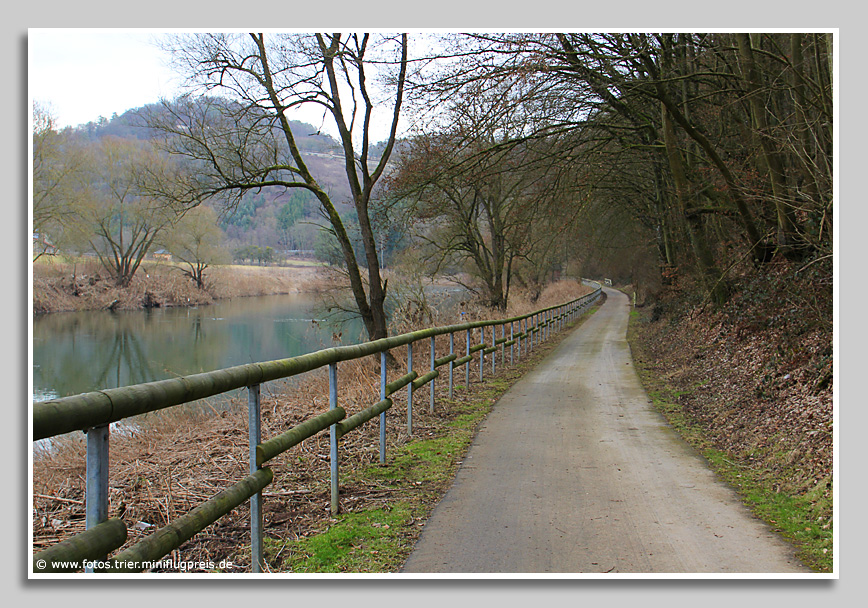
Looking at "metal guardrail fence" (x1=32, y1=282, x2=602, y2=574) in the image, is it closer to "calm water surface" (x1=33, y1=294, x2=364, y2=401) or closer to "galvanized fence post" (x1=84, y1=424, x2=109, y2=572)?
"galvanized fence post" (x1=84, y1=424, x2=109, y2=572)

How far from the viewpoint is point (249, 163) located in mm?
13898

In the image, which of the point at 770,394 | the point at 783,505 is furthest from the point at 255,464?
the point at 770,394

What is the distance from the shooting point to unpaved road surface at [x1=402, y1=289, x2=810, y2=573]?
3.75 meters

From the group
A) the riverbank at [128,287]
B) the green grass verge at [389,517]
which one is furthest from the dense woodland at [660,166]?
the riverbank at [128,287]

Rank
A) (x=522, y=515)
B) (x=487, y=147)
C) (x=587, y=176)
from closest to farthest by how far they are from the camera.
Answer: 1. (x=522, y=515)
2. (x=487, y=147)
3. (x=587, y=176)

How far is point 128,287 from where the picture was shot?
138ft

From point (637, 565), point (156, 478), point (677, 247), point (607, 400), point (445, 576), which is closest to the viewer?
point (445, 576)

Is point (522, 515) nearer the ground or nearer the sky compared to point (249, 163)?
nearer the ground

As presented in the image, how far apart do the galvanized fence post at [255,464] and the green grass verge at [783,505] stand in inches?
122

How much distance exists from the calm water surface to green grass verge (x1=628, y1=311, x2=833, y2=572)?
32.3 ft

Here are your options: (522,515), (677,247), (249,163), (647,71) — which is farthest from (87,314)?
(522,515)

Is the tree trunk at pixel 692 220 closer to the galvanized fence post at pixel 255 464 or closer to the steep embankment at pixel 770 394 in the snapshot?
the steep embankment at pixel 770 394

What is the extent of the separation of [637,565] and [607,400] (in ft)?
21.7
